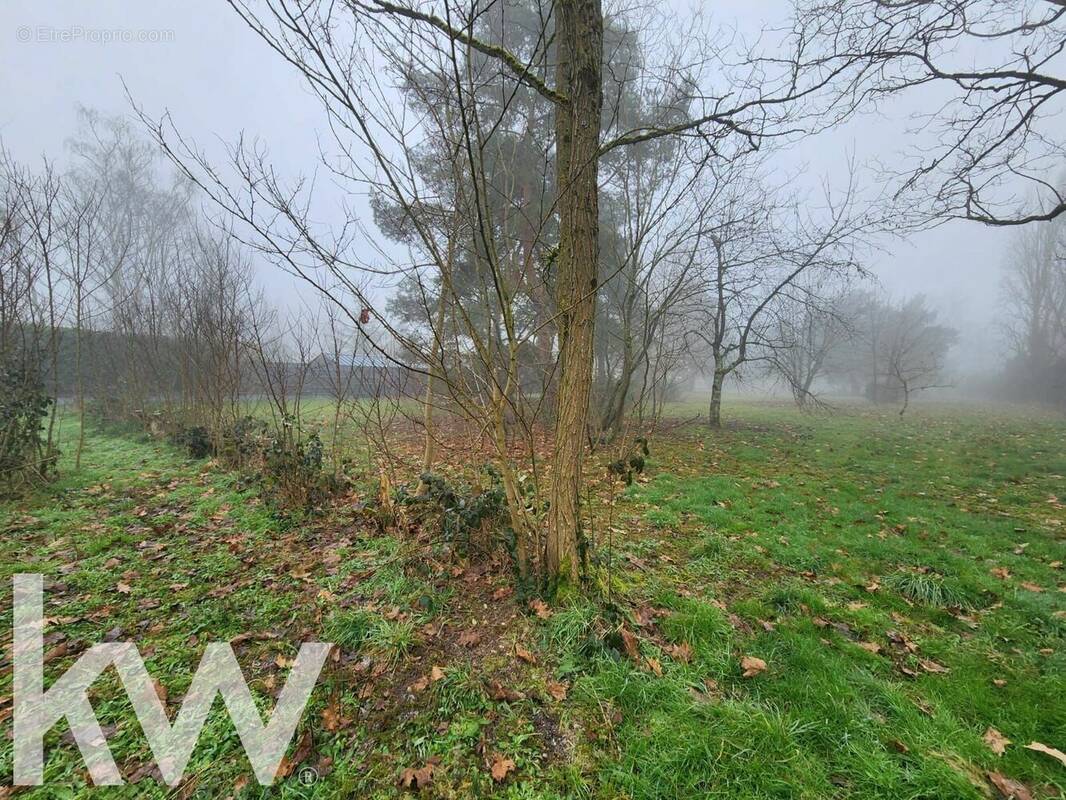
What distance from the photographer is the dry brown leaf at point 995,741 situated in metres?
1.69

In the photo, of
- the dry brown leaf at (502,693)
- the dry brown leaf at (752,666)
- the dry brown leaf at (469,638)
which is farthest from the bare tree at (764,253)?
the dry brown leaf at (502,693)

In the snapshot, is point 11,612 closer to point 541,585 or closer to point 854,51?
point 541,585

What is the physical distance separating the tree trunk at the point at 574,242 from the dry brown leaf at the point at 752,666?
105cm

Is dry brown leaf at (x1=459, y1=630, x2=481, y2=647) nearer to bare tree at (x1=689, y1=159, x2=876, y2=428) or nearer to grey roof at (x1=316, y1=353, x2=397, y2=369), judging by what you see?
grey roof at (x1=316, y1=353, x2=397, y2=369)

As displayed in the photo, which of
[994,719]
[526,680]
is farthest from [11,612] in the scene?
[994,719]

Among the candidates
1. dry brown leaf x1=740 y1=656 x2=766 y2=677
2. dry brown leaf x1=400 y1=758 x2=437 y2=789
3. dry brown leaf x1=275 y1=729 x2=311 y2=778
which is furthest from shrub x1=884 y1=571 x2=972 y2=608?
dry brown leaf x1=275 y1=729 x2=311 y2=778

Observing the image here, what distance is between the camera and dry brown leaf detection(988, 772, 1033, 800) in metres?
1.51

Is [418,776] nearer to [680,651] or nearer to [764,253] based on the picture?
[680,651]

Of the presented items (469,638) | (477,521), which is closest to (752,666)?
(469,638)

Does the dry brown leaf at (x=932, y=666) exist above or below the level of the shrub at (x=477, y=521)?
below

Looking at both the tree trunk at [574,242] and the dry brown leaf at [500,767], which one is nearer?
the dry brown leaf at [500,767]

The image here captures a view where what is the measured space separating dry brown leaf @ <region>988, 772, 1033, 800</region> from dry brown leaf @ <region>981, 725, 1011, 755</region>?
5.3 inches
